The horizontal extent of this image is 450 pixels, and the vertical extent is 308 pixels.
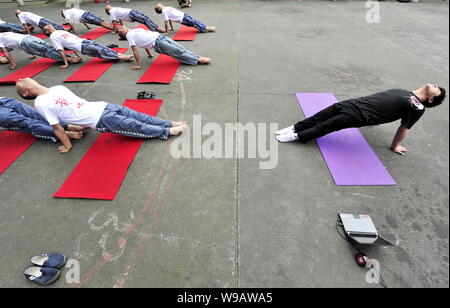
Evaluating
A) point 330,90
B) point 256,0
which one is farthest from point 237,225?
point 256,0

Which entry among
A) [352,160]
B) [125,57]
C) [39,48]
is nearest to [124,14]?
[125,57]

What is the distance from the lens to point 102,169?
339cm

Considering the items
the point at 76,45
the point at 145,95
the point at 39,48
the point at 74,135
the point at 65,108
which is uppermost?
the point at 76,45

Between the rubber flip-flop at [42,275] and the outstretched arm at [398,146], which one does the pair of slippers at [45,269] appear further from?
the outstretched arm at [398,146]

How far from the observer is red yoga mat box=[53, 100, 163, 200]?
305cm

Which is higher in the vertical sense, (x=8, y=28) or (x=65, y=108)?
(x=8, y=28)

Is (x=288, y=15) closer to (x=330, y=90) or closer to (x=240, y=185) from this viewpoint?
(x=330, y=90)

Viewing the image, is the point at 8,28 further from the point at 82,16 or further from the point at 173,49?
the point at 173,49

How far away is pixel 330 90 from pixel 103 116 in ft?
15.3

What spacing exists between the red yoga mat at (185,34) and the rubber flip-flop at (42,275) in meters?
7.84

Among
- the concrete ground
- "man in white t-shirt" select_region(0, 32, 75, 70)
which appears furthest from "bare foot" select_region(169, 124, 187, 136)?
"man in white t-shirt" select_region(0, 32, 75, 70)

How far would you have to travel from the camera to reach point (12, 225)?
108 inches

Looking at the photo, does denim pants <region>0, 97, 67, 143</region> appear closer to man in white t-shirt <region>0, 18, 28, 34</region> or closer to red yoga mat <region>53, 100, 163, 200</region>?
red yoga mat <region>53, 100, 163, 200</region>

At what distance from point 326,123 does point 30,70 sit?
25.6 feet
